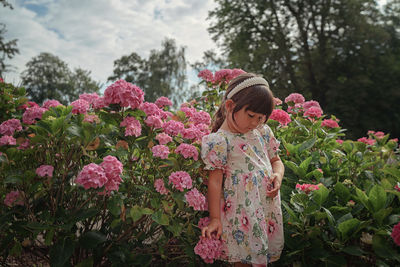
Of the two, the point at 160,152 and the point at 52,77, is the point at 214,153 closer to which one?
the point at 160,152

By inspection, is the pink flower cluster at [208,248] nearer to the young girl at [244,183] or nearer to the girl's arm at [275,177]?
the young girl at [244,183]

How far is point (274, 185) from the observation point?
1.88 metres

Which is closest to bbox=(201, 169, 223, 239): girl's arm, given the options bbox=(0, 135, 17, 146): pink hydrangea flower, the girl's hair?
the girl's hair

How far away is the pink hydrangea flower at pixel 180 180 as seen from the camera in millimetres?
1687

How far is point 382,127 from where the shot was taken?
58.9 ft

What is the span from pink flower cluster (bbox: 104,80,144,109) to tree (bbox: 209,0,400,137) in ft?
52.2

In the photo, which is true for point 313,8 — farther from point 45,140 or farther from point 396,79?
point 45,140

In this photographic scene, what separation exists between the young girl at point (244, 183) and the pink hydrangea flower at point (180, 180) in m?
0.16

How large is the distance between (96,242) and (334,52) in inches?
768

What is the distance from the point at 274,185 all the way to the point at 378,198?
75 centimetres

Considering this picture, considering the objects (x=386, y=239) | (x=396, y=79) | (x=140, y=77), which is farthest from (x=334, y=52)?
(x=140, y=77)

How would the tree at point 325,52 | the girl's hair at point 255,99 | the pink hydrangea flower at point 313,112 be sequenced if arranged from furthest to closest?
the tree at point 325,52
the pink hydrangea flower at point 313,112
the girl's hair at point 255,99

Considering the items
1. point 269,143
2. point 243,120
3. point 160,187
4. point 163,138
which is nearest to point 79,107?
point 163,138

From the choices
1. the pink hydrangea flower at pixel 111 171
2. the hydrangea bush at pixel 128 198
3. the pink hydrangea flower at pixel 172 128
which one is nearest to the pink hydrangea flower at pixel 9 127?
the hydrangea bush at pixel 128 198
